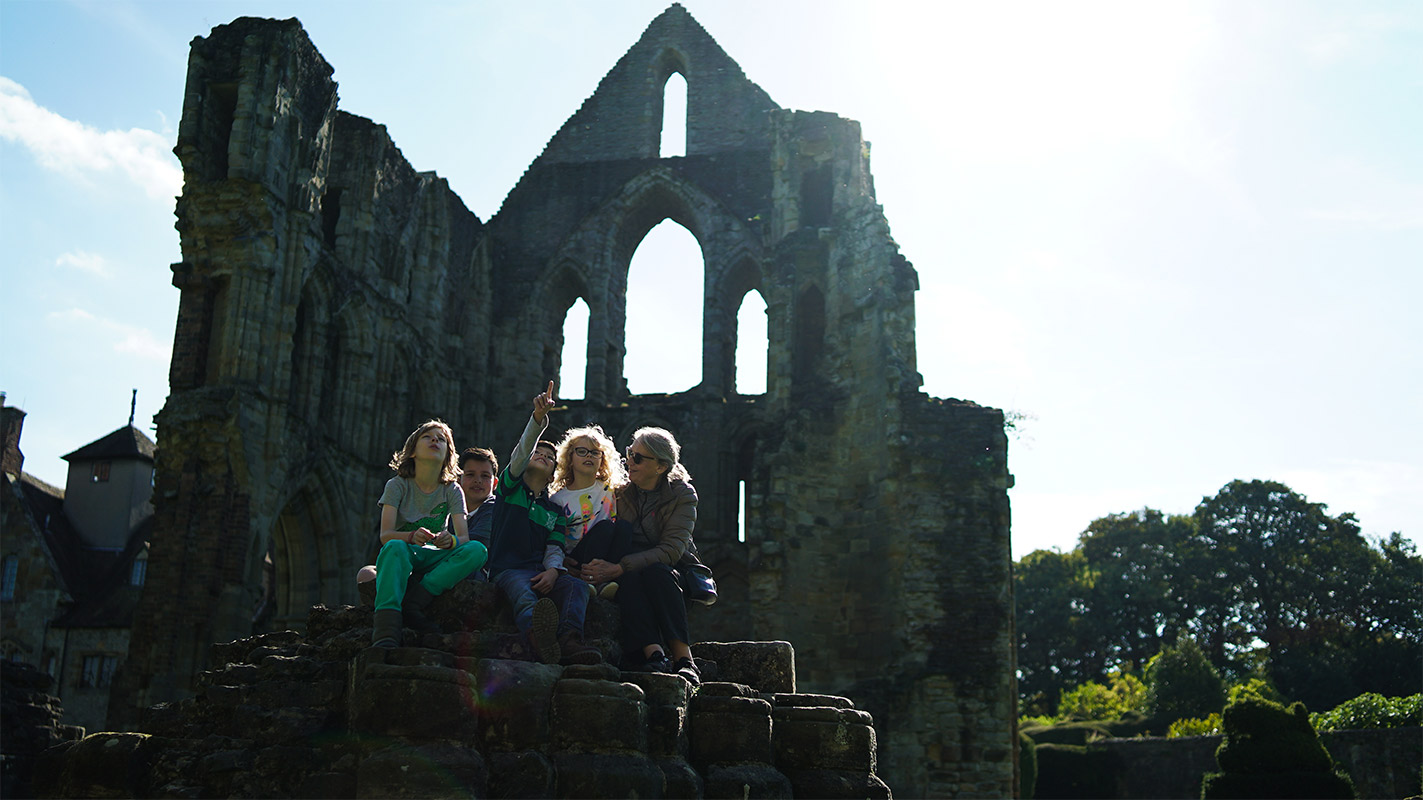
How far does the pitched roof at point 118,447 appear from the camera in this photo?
102 ft

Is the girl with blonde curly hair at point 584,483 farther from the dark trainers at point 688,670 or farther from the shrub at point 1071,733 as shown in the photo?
the shrub at point 1071,733

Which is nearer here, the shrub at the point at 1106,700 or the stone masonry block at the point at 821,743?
the stone masonry block at the point at 821,743

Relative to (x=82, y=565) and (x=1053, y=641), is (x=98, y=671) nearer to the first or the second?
(x=82, y=565)

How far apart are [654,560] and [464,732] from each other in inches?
58.8

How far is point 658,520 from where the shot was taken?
630 centimetres

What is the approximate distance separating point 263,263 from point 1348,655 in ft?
101

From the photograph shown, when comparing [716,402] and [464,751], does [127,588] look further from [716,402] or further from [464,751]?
[464,751]

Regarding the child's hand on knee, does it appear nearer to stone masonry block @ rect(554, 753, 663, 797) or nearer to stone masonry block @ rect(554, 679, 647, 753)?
stone masonry block @ rect(554, 679, 647, 753)

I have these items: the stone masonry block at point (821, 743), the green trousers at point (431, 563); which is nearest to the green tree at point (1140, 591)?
the stone masonry block at point (821, 743)

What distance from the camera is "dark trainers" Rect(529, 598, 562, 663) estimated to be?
5.43m

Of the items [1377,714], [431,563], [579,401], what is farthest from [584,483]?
[1377,714]

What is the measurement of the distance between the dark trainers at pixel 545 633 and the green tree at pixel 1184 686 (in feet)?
92.7

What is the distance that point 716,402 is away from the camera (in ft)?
69.9

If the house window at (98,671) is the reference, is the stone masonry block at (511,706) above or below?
above
